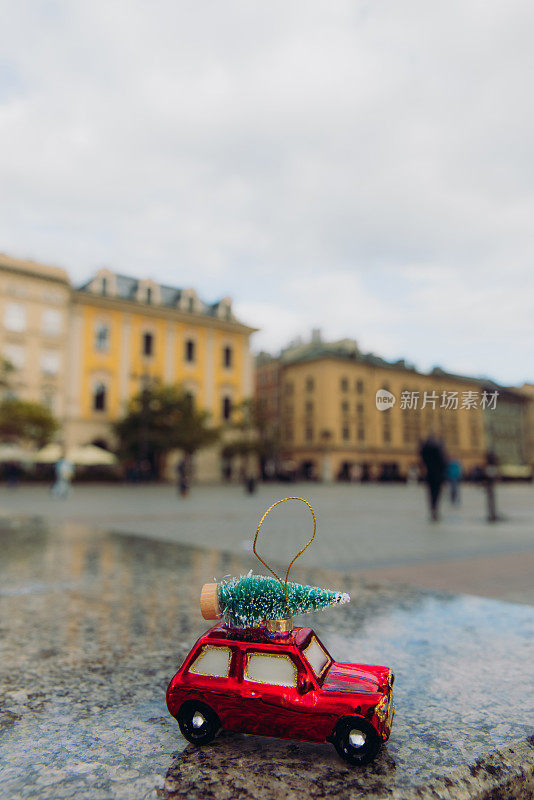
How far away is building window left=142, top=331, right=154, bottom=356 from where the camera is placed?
45.3 meters

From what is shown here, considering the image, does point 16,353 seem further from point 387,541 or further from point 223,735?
point 223,735

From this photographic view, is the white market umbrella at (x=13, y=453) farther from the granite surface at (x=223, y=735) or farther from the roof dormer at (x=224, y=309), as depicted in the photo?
the granite surface at (x=223, y=735)

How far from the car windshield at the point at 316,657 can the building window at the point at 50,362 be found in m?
42.0

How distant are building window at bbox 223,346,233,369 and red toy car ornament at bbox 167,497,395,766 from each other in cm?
4759

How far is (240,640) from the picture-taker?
164 cm

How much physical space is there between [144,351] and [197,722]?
147 ft

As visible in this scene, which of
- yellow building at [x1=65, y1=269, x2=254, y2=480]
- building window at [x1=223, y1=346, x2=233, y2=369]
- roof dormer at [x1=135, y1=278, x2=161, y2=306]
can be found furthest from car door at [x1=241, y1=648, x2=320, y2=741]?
building window at [x1=223, y1=346, x2=233, y2=369]

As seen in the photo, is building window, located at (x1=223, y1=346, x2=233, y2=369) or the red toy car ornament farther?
building window, located at (x1=223, y1=346, x2=233, y2=369)

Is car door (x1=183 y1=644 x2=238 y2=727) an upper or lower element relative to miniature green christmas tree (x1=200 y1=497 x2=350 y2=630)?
lower

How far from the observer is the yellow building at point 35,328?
39031 millimetres

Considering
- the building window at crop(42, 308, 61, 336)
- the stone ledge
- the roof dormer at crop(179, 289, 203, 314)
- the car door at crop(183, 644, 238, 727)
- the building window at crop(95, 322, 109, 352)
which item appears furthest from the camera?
the roof dormer at crop(179, 289, 203, 314)

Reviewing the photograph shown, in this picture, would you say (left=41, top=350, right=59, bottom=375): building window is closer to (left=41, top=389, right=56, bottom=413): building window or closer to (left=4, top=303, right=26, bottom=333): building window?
(left=41, top=389, right=56, bottom=413): building window

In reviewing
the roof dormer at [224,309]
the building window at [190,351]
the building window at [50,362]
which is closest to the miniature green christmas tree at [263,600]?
the building window at [50,362]

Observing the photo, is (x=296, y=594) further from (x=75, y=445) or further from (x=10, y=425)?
(x=75, y=445)
